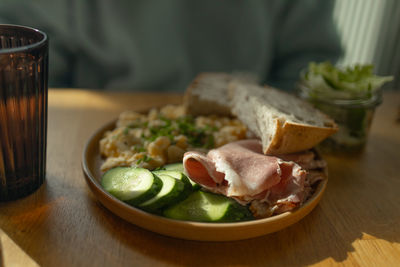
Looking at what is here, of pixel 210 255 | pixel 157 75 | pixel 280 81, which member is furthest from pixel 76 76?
pixel 210 255

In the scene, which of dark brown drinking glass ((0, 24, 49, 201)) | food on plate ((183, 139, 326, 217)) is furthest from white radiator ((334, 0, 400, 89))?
dark brown drinking glass ((0, 24, 49, 201))

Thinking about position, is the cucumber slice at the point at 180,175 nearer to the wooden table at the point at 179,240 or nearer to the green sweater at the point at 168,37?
the wooden table at the point at 179,240

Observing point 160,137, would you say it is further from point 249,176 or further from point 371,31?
point 371,31

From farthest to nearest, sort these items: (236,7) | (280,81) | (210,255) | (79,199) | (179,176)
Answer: (280,81), (236,7), (79,199), (179,176), (210,255)

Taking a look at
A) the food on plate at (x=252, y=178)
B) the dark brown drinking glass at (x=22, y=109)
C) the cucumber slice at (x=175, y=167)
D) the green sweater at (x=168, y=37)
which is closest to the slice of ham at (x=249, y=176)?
the food on plate at (x=252, y=178)

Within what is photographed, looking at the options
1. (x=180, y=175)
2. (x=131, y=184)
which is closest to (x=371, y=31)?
(x=180, y=175)

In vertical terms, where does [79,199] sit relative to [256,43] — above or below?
below

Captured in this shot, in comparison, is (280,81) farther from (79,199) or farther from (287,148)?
(79,199)
